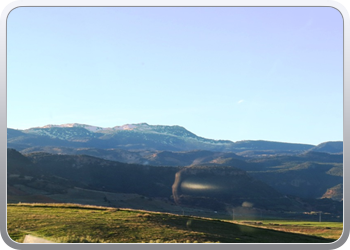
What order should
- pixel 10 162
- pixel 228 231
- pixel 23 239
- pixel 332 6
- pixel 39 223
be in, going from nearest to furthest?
pixel 332 6
pixel 23 239
pixel 39 223
pixel 228 231
pixel 10 162

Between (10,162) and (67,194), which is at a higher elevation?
(10,162)

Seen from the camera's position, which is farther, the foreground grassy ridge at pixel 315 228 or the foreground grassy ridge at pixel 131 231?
the foreground grassy ridge at pixel 315 228

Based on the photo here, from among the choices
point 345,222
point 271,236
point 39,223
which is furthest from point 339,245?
point 39,223

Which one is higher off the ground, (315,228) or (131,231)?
(131,231)

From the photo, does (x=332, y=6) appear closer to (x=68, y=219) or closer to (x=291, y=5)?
(x=291, y=5)

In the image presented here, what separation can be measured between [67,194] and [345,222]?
140 m

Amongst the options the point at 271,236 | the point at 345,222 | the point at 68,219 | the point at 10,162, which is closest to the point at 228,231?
the point at 271,236

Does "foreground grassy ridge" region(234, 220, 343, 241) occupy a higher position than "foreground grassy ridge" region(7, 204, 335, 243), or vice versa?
"foreground grassy ridge" region(7, 204, 335, 243)

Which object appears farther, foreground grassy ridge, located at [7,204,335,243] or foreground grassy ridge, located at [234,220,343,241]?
foreground grassy ridge, located at [234,220,343,241]

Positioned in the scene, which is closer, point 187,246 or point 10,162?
point 187,246

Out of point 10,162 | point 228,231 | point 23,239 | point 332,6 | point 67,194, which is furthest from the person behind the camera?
point 10,162

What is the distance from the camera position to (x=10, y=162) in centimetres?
17938

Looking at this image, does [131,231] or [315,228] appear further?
[315,228]

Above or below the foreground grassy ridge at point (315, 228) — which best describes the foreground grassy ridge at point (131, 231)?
above
